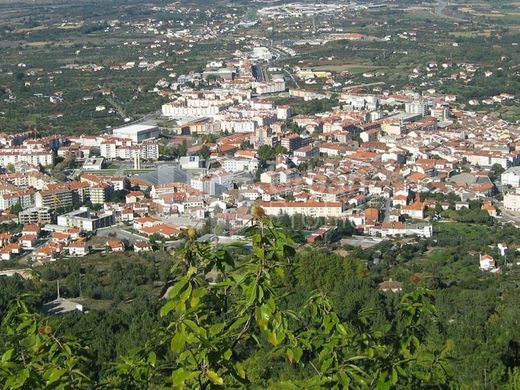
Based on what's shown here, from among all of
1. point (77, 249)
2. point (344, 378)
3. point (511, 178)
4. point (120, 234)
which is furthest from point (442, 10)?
point (344, 378)

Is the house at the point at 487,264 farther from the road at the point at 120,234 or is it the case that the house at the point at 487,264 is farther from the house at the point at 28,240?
the house at the point at 28,240

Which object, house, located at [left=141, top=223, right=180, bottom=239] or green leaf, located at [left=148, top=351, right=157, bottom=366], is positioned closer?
green leaf, located at [left=148, top=351, right=157, bottom=366]

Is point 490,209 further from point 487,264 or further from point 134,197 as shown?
Answer: point 134,197

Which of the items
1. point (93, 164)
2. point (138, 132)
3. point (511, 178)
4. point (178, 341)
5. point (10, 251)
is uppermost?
point (178, 341)

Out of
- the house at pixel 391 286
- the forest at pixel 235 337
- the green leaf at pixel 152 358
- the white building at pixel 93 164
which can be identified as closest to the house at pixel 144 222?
the white building at pixel 93 164

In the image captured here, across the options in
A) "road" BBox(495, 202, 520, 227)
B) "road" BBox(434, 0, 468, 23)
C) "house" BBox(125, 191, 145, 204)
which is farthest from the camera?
"road" BBox(434, 0, 468, 23)

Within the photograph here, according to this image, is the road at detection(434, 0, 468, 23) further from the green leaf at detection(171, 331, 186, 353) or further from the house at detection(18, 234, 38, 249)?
the green leaf at detection(171, 331, 186, 353)

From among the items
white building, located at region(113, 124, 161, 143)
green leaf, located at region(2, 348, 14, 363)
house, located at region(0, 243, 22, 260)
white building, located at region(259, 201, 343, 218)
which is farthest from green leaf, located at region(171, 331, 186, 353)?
white building, located at region(113, 124, 161, 143)

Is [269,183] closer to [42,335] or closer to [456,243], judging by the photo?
[456,243]

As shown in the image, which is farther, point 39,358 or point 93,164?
point 93,164
